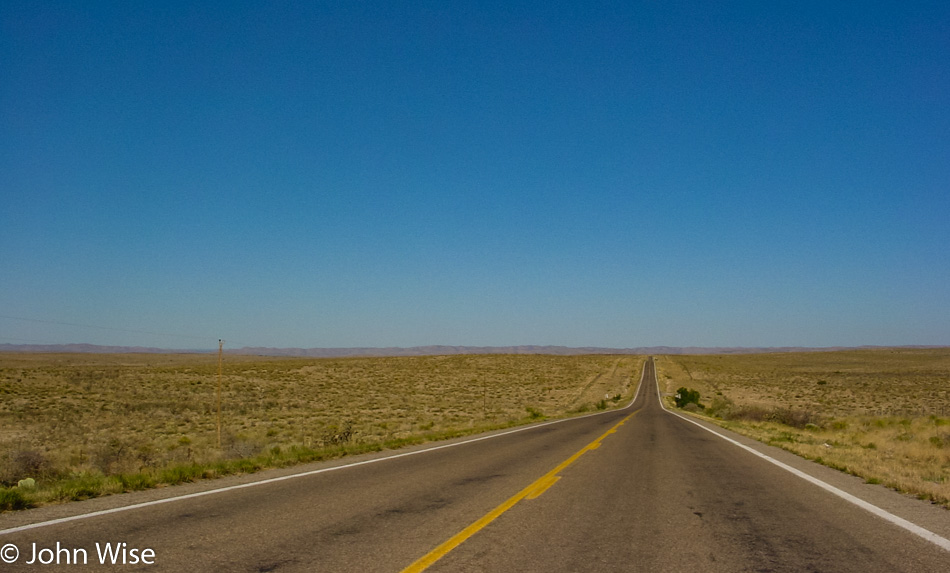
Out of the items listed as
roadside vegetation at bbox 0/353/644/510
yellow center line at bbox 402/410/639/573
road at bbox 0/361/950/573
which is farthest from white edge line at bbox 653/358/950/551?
roadside vegetation at bbox 0/353/644/510

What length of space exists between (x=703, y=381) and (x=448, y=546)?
97987mm

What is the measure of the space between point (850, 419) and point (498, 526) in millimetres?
35395

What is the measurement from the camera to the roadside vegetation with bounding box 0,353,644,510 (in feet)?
38.0

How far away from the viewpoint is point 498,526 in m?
6.57

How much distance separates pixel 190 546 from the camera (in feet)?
18.1

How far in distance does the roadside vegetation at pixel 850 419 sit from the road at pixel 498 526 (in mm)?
2408

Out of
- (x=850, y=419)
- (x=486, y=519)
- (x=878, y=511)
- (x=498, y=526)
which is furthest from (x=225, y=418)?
(x=850, y=419)

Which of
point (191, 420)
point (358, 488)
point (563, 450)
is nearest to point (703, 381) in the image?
point (191, 420)

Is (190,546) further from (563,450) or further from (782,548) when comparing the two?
(563,450)

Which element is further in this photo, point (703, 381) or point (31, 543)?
point (703, 381)

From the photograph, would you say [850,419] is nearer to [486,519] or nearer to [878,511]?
[878,511]

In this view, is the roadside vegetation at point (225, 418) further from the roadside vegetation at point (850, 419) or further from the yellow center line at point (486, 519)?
the roadside vegetation at point (850, 419)

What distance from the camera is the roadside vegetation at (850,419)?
40.2 feet

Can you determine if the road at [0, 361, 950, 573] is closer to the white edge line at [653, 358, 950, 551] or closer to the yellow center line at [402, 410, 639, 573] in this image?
the yellow center line at [402, 410, 639, 573]
